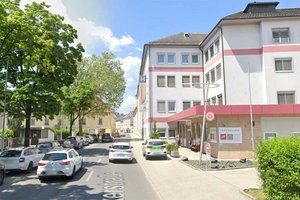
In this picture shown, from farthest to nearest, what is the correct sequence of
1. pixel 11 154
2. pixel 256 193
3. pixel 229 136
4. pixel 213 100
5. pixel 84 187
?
pixel 213 100
pixel 229 136
pixel 11 154
pixel 84 187
pixel 256 193

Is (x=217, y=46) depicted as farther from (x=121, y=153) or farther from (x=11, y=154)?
(x=11, y=154)

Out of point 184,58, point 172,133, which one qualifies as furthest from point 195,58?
point 172,133

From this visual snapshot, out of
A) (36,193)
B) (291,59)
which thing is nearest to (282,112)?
(291,59)

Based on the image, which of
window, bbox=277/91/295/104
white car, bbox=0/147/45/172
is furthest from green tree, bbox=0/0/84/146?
window, bbox=277/91/295/104

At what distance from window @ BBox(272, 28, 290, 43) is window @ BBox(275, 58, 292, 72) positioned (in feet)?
6.53

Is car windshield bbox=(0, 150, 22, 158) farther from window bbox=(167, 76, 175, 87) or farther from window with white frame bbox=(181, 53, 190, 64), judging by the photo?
window with white frame bbox=(181, 53, 190, 64)

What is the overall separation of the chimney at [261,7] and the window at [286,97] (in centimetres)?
953

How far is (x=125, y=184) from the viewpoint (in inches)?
511

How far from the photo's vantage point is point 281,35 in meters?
28.9

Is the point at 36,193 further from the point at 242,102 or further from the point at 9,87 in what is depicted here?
the point at 242,102

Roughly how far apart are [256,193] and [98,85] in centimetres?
4468

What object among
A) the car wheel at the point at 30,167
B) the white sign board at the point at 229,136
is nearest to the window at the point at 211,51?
the white sign board at the point at 229,136

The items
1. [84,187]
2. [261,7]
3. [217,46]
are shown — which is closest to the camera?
[84,187]

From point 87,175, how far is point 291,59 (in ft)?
77.9
